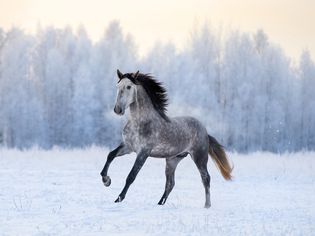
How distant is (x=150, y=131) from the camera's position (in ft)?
29.1

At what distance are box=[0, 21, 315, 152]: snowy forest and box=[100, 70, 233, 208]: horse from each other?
31109 millimetres

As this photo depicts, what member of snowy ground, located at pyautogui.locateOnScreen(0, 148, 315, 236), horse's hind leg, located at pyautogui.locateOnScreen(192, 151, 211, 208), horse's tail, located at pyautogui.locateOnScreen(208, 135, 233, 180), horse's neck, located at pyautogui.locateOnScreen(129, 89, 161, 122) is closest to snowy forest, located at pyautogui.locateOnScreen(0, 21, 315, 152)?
snowy ground, located at pyautogui.locateOnScreen(0, 148, 315, 236)

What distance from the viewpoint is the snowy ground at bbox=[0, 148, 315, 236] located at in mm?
6844

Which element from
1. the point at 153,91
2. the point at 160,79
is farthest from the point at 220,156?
the point at 160,79

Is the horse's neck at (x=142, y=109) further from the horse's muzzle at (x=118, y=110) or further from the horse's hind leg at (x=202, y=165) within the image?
the horse's hind leg at (x=202, y=165)

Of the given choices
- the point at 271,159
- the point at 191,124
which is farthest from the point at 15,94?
the point at 191,124

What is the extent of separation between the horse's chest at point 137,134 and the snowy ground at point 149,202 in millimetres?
1064

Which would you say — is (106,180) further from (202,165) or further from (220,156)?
(220,156)

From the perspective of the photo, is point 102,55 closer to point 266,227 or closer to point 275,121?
point 275,121

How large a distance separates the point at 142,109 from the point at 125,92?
0.47m

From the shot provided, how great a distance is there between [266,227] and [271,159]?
52.6ft

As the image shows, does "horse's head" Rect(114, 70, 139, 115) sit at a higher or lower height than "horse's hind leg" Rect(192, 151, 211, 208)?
higher

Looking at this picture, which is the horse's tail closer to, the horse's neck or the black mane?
the black mane

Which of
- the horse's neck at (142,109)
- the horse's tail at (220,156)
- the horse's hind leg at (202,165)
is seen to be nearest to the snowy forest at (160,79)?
the horse's tail at (220,156)
